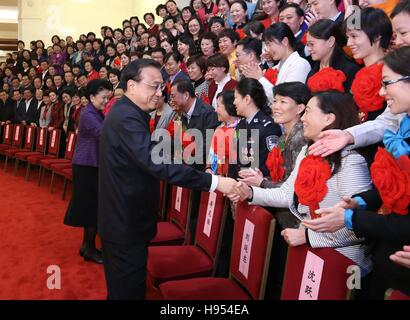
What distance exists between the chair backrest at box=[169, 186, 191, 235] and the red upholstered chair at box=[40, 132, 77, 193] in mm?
2582

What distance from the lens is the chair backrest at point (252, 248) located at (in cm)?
147

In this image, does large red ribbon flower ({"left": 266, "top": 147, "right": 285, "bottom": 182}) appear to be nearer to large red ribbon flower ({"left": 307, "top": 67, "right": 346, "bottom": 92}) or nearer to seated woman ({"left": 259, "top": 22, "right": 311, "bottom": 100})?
large red ribbon flower ({"left": 307, "top": 67, "right": 346, "bottom": 92})

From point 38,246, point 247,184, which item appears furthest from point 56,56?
point 247,184

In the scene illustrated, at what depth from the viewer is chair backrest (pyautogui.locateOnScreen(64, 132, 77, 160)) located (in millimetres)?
4840

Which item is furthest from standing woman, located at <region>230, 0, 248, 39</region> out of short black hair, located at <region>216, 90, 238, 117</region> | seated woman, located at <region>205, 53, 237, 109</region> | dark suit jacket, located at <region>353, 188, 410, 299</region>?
dark suit jacket, located at <region>353, 188, 410, 299</region>

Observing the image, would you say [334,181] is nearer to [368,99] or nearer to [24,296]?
[368,99]

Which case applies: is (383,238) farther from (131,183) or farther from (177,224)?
(177,224)

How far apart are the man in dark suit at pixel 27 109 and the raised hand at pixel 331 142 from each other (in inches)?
240

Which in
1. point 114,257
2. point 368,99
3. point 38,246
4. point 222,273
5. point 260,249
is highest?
point 368,99

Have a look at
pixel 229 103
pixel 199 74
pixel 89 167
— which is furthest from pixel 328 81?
pixel 199 74

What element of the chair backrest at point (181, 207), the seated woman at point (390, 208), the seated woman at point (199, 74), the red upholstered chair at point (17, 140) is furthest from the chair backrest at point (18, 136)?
the seated woman at point (390, 208)

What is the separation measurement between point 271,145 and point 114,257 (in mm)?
897

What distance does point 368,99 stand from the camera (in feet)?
5.00

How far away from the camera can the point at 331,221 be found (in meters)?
1.20
